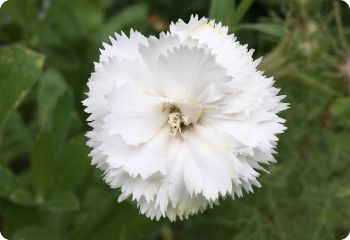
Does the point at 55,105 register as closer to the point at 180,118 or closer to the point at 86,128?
the point at 86,128

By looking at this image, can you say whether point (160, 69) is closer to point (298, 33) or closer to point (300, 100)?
point (298, 33)

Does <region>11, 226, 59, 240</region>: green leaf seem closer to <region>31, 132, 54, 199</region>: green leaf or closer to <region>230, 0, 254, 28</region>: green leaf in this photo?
<region>31, 132, 54, 199</region>: green leaf

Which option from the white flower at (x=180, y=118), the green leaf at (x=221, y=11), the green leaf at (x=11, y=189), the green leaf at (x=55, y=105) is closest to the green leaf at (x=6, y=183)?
the green leaf at (x=11, y=189)

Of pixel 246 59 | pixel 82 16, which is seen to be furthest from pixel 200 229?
pixel 246 59

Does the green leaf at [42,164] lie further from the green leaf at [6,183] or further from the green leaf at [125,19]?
the green leaf at [125,19]

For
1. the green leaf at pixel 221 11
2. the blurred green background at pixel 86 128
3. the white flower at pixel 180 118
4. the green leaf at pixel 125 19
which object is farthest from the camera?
the green leaf at pixel 125 19

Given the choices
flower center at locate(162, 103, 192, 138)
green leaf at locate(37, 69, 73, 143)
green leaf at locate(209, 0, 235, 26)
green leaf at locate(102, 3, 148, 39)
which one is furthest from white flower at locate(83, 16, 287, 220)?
green leaf at locate(102, 3, 148, 39)

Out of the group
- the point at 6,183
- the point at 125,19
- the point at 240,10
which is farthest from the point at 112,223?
the point at 125,19
